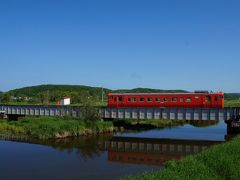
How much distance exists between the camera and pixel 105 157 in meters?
34.9

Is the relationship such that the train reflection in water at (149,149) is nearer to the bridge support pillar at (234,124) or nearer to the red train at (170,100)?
the bridge support pillar at (234,124)

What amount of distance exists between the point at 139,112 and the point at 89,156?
19.1 meters

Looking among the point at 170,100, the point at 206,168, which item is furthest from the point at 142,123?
the point at 206,168

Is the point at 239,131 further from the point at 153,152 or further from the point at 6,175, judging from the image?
the point at 6,175

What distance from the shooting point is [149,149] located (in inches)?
1591

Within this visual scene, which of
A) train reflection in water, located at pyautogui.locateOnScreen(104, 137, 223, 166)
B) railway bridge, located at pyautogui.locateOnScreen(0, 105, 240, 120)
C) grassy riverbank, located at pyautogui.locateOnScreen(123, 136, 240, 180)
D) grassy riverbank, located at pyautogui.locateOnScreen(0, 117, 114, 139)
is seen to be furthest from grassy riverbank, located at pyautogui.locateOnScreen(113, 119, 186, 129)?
grassy riverbank, located at pyautogui.locateOnScreen(123, 136, 240, 180)

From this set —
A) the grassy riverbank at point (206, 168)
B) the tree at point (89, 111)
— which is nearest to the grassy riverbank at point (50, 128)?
the tree at point (89, 111)

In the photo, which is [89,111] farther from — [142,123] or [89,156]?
[89,156]

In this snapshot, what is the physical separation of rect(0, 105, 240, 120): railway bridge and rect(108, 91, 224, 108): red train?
227 centimetres

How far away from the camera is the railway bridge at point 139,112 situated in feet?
159

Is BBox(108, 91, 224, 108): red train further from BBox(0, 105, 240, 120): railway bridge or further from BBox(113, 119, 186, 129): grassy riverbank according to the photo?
BBox(113, 119, 186, 129): grassy riverbank

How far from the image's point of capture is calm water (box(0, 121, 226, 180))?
27.3 meters

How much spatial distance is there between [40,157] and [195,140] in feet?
Result: 69.3

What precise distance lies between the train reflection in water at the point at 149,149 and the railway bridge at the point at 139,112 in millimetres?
5067
